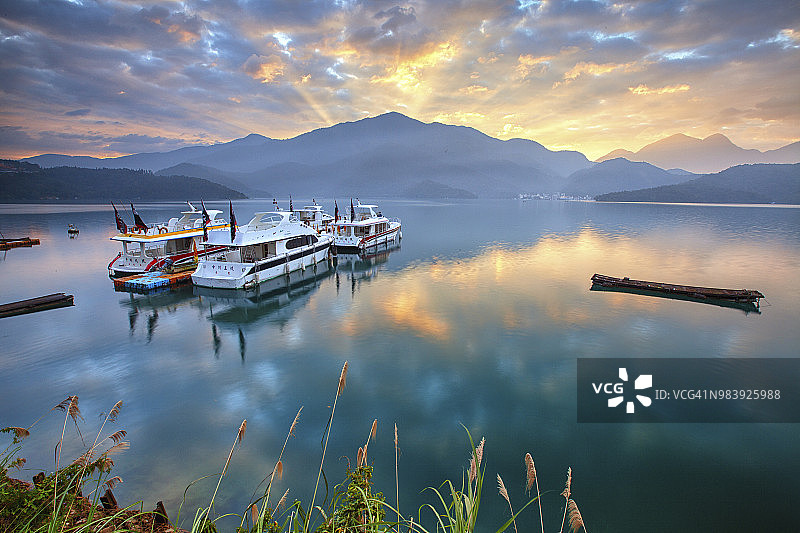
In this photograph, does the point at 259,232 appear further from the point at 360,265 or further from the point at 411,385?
the point at 411,385

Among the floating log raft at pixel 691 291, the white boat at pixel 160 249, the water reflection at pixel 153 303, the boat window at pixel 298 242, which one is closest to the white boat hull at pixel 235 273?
the water reflection at pixel 153 303

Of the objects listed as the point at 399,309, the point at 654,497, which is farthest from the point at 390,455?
the point at 399,309

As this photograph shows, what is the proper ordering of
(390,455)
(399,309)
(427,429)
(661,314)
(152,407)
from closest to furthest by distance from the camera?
(390,455) → (427,429) → (152,407) → (661,314) → (399,309)

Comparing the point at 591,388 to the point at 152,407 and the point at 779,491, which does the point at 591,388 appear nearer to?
the point at 779,491

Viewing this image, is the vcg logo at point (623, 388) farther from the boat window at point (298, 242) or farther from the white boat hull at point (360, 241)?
the white boat hull at point (360, 241)

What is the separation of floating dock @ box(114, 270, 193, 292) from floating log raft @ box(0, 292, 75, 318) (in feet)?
12.1

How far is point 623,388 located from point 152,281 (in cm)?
3352

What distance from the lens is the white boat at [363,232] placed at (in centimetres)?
4694

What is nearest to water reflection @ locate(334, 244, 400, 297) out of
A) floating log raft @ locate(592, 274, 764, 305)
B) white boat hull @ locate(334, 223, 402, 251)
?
white boat hull @ locate(334, 223, 402, 251)

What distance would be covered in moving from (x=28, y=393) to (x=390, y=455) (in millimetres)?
15519

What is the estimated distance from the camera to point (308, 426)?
12.7 meters

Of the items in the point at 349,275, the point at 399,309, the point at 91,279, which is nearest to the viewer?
the point at 399,309

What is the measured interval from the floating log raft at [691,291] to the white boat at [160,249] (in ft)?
115

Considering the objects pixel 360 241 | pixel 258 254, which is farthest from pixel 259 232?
pixel 360 241
